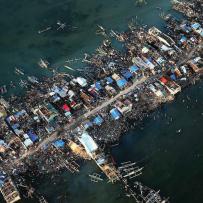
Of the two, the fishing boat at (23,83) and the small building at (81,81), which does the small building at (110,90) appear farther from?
the fishing boat at (23,83)

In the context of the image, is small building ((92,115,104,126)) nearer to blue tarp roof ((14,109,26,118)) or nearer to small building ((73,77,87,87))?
small building ((73,77,87,87))

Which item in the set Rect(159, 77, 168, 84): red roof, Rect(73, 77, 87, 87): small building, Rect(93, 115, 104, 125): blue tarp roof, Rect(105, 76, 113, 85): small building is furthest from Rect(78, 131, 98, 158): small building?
Rect(159, 77, 168, 84): red roof

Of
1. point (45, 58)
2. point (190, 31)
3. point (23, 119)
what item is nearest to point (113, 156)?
point (23, 119)

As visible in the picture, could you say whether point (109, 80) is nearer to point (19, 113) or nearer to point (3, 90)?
point (19, 113)

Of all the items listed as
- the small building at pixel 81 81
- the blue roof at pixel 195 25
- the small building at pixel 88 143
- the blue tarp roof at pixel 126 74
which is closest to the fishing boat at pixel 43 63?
the small building at pixel 81 81

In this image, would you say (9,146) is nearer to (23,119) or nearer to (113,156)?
(23,119)

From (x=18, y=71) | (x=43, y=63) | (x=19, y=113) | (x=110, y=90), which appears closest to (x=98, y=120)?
(x=110, y=90)
